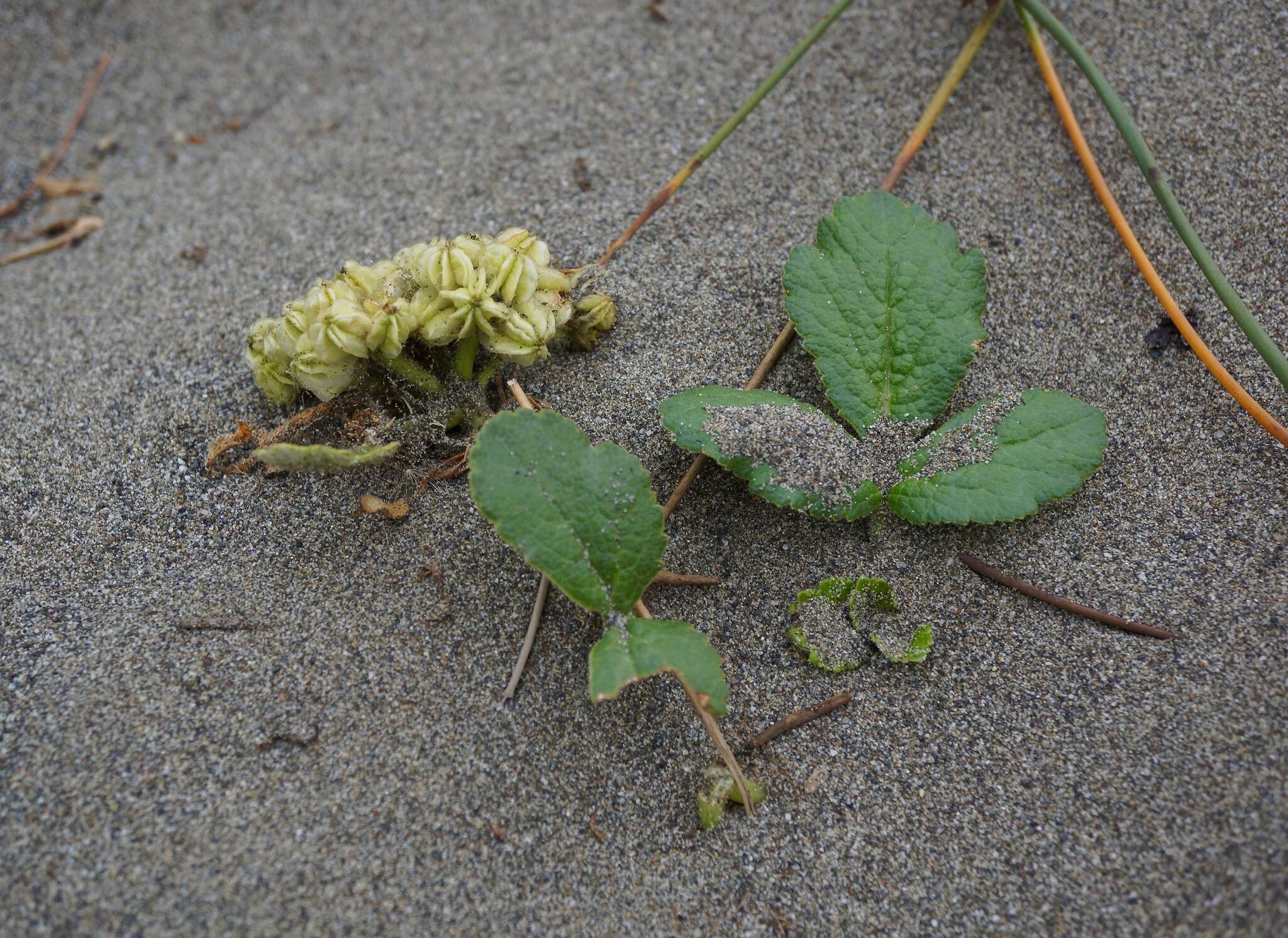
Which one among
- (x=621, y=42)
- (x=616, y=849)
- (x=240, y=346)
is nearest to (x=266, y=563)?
(x=240, y=346)

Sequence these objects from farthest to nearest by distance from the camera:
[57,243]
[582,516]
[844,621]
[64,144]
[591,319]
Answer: [64,144]
[57,243]
[591,319]
[844,621]
[582,516]

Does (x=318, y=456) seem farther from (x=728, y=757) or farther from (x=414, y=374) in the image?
(x=728, y=757)

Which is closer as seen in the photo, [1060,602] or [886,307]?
[1060,602]

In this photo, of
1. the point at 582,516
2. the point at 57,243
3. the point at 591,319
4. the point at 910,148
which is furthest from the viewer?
the point at 57,243

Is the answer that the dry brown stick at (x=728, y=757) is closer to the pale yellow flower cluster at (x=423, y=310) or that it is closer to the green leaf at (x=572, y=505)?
the green leaf at (x=572, y=505)

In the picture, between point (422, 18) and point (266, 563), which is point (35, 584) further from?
point (422, 18)

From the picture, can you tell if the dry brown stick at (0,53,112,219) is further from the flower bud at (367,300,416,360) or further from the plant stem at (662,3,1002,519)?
the plant stem at (662,3,1002,519)

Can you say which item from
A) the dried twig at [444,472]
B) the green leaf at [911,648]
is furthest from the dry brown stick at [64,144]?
the green leaf at [911,648]

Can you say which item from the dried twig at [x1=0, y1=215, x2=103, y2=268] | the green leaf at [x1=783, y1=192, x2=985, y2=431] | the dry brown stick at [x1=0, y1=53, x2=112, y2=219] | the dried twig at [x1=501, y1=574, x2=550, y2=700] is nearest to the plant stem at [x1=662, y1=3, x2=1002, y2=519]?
the green leaf at [x1=783, y1=192, x2=985, y2=431]

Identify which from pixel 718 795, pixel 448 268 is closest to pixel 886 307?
pixel 448 268
